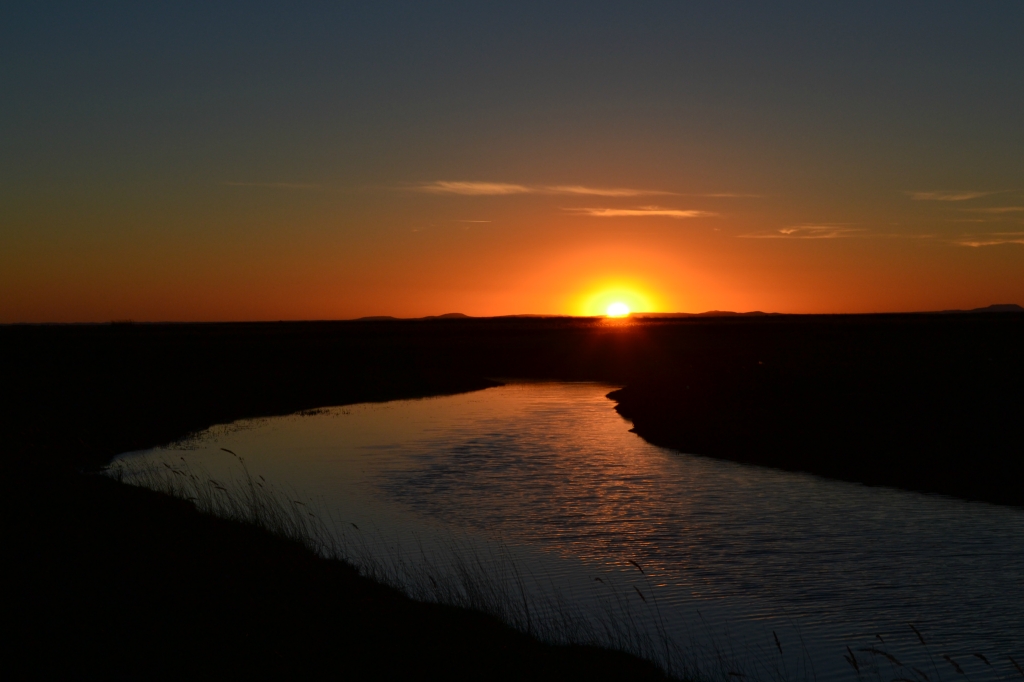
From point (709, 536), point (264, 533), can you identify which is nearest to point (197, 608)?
point (264, 533)

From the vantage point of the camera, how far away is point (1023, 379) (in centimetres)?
4166

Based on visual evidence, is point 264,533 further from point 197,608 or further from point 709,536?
point 709,536

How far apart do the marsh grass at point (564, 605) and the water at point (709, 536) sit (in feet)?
0.22

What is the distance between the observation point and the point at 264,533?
1631cm

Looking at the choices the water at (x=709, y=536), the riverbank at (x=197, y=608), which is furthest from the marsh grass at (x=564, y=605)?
the riverbank at (x=197, y=608)

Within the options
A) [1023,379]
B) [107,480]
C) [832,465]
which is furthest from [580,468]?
[1023,379]

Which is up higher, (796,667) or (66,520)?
(66,520)

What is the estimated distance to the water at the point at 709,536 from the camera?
1217 centimetres

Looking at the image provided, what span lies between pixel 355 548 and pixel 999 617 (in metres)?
11.6

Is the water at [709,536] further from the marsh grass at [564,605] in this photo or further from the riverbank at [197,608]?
the riverbank at [197,608]

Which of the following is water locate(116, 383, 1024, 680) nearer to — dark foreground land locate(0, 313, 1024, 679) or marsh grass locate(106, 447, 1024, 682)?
marsh grass locate(106, 447, 1024, 682)

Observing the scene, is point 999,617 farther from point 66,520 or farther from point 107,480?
point 107,480

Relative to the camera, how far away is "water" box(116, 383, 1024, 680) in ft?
39.9

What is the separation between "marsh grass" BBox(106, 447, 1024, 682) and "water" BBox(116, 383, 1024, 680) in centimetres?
7
